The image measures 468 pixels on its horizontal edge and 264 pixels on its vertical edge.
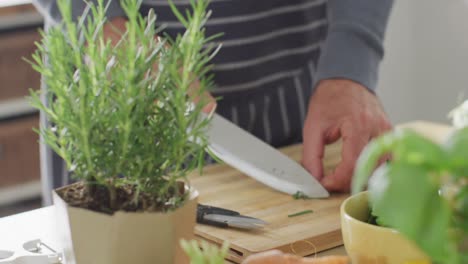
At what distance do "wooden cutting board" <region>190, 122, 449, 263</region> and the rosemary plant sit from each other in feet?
0.82

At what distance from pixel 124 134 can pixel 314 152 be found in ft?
1.96

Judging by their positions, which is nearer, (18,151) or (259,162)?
(259,162)

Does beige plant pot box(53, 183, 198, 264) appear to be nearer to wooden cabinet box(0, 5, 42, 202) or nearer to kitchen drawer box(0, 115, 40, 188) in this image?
wooden cabinet box(0, 5, 42, 202)

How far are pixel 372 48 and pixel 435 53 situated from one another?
5.41 feet

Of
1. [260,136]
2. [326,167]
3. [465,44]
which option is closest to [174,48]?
[326,167]

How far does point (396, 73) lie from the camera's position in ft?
10.4

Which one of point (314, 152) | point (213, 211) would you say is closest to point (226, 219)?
point (213, 211)

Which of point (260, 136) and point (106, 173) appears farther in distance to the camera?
point (260, 136)

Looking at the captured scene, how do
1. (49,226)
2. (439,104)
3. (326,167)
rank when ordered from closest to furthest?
1. (49,226)
2. (326,167)
3. (439,104)

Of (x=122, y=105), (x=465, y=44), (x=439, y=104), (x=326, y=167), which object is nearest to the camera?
(x=122, y=105)

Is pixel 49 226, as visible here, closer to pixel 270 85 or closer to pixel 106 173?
pixel 106 173

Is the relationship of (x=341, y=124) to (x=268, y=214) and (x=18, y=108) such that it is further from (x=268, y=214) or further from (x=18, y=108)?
(x=18, y=108)

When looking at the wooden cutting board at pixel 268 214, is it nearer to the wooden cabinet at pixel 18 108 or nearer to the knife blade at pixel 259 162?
the knife blade at pixel 259 162

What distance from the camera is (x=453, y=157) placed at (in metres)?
0.45
